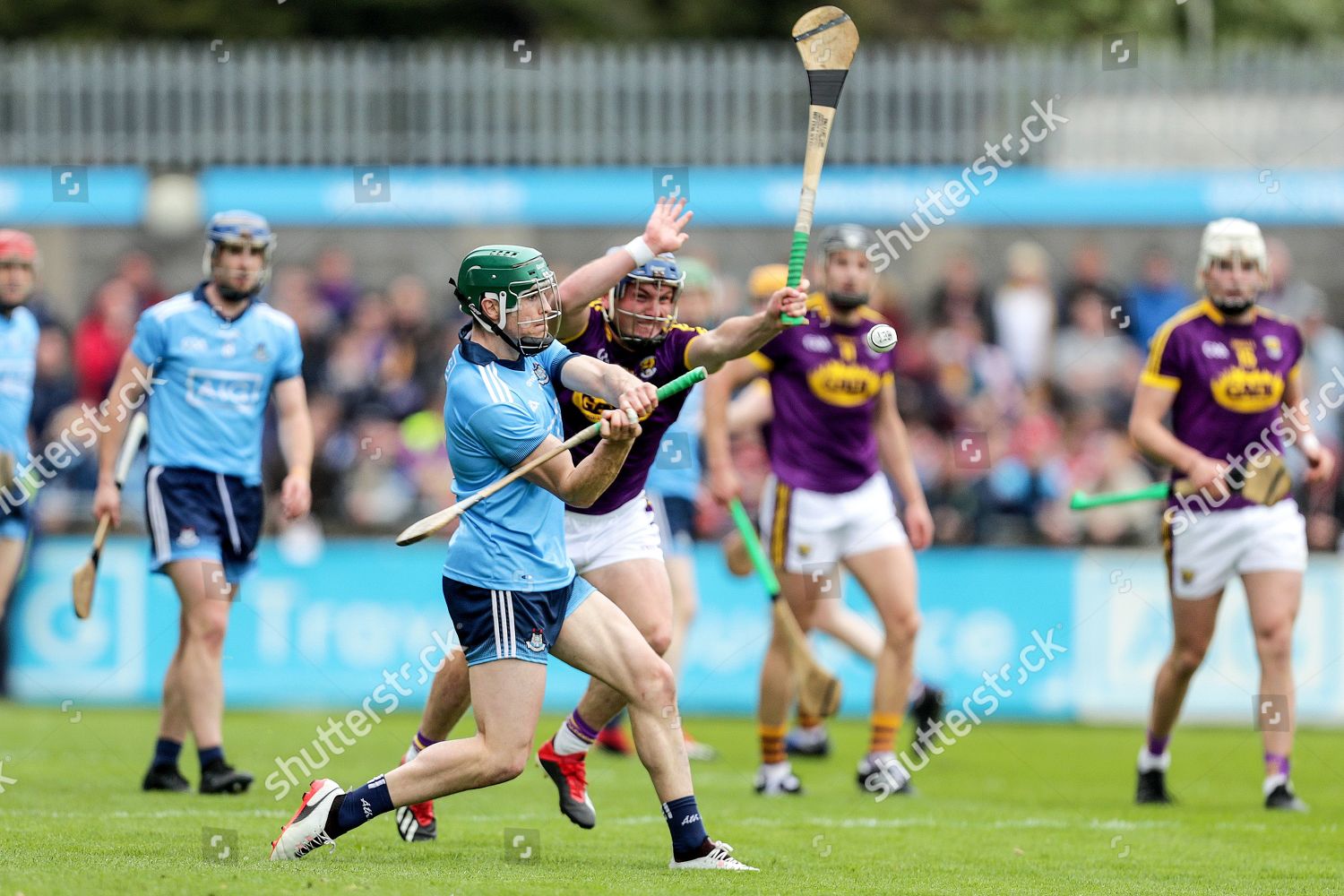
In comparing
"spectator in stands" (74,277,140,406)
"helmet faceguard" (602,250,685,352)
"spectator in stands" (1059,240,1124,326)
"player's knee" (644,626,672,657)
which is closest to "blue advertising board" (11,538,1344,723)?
"spectator in stands" (74,277,140,406)

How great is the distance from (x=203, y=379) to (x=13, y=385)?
1413mm

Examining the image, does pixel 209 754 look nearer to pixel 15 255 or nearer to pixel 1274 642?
pixel 15 255

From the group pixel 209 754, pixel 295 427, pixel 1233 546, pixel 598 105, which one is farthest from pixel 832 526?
pixel 598 105

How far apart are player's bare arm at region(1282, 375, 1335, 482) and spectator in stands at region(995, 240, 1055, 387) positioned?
7428 millimetres

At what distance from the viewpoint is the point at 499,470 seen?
6.66 meters

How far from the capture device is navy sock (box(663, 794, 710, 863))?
671cm

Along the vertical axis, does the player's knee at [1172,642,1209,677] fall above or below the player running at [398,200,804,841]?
below

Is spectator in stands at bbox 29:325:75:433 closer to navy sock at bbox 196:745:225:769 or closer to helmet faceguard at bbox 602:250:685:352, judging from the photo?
navy sock at bbox 196:745:225:769

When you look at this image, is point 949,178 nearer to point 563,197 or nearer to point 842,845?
point 563,197

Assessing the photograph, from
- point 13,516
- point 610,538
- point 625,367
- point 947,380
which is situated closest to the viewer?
point 625,367

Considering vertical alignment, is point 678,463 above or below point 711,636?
above

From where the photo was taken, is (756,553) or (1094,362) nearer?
(756,553)

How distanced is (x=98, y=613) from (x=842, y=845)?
7.99 meters

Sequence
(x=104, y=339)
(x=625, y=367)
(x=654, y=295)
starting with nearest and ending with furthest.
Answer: (x=654, y=295), (x=625, y=367), (x=104, y=339)
